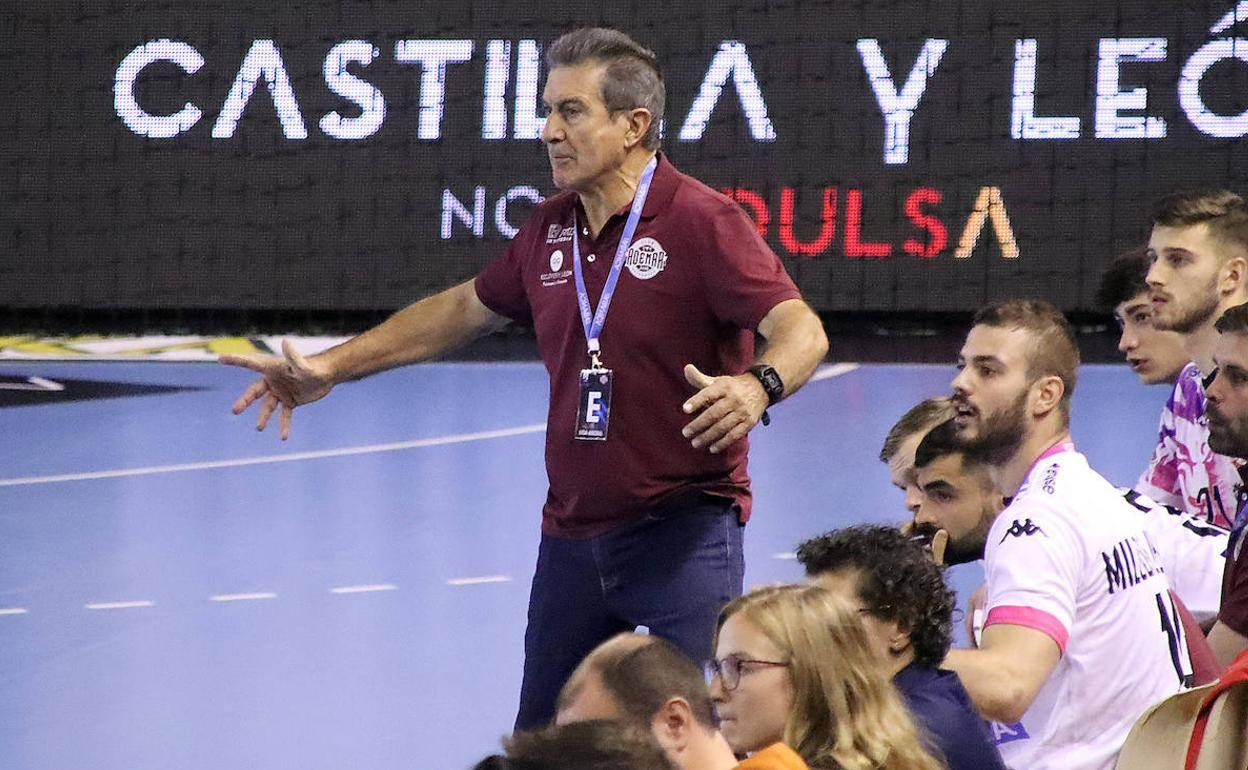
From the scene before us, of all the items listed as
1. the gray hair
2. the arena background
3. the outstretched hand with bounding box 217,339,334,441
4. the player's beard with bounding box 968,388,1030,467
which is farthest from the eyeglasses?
the arena background

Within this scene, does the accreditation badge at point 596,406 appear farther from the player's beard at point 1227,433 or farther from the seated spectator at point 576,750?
the seated spectator at point 576,750

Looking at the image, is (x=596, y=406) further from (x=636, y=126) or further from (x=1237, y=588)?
(x=1237, y=588)

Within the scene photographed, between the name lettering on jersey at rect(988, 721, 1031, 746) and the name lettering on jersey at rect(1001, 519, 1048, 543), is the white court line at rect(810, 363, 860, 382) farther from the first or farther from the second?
the name lettering on jersey at rect(1001, 519, 1048, 543)

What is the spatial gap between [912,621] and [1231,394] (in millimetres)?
1238

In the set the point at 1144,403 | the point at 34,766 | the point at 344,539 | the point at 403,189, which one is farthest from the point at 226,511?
the point at 1144,403

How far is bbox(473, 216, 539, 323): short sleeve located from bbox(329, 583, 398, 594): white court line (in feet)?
10.0

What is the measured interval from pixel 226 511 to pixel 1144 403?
19.7 ft

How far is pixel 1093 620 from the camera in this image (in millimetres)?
3988

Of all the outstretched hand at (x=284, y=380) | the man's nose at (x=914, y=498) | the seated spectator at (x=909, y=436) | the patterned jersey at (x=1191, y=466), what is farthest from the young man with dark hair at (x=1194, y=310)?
the outstretched hand at (x=284, y=380)

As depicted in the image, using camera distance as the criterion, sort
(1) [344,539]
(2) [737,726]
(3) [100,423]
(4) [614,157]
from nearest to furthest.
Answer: (2) [737,726] < (4) [614,157] < (1) [344,539] < (3) [100,423]

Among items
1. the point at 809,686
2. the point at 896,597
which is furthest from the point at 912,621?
the point at 809,686

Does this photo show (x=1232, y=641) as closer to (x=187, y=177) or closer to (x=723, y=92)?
(x=723, y=92)

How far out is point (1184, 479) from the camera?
584cm

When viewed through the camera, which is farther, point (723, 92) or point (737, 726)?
point (723, 92)
